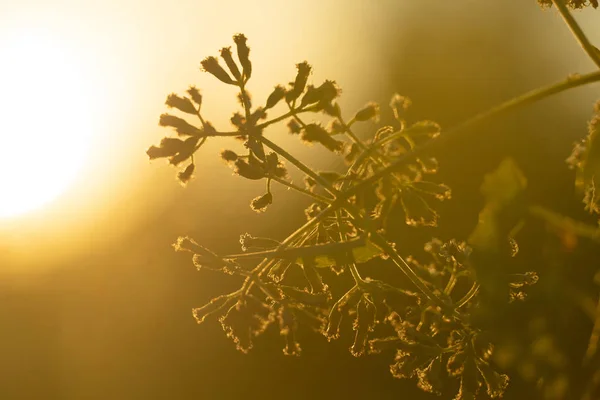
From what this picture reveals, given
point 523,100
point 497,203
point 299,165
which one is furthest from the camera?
point 299,165

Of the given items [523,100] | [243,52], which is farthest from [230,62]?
[523,100]

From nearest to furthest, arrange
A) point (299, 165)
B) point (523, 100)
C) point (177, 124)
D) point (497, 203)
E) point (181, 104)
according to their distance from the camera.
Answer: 1. point (497, 203)
2. point (523, 100)
3. point (299, 165)
4. point (177, 124)
5. point (181, 104)

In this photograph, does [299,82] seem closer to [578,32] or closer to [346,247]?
[346,247]

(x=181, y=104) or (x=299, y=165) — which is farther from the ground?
(x=181, y=104)

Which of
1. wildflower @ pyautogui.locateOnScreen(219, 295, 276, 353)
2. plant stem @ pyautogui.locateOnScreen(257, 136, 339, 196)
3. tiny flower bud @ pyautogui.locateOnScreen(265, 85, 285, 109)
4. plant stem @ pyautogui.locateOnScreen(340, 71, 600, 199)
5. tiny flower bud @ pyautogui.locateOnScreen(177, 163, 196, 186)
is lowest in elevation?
plant stem @ pyautogui.locateOnScreen(340, 71, 600, 199)

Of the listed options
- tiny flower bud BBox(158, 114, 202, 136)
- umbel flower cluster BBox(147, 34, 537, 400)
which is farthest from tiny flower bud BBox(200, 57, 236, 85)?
tiny flower bud BBox(158, 114, 202, 136)

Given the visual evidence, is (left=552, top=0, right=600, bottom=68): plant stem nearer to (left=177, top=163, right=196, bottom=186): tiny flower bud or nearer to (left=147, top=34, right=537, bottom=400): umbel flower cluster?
(left=147, top=34, right=537, bottom=400): umbel flower cluster
